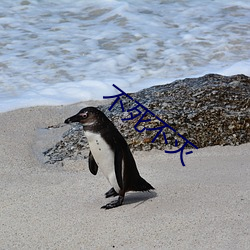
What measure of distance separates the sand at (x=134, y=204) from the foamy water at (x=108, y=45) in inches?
76.6

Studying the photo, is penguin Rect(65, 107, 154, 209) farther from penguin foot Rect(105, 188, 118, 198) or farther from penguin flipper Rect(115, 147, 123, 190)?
penguin foot Rect(105, 188, 118, 198)

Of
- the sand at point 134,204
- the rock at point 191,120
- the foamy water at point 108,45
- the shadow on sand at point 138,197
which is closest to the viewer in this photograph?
the sand at point 134,204

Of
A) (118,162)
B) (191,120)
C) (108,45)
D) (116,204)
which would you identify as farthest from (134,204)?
(108,45)

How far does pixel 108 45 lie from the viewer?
8.65 metres

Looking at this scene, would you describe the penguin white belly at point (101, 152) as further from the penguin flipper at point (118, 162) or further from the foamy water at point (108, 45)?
the foamy water at point (108, 45)

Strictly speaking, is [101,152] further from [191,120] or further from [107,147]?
[191,120]

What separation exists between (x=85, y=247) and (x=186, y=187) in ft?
2.79

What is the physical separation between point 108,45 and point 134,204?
5207mm

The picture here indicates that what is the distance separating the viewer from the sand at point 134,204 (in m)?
3.23

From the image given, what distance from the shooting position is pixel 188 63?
7.80 meters

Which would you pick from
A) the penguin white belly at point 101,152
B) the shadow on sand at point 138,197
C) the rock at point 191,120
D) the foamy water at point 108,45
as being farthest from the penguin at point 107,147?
the foamy water at point 108,45

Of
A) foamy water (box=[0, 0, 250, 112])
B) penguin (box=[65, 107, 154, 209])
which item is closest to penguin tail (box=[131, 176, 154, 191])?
penguin (box=[65, 107, 154, 209])

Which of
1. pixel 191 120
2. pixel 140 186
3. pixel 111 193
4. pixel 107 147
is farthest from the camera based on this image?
pixel 191 120

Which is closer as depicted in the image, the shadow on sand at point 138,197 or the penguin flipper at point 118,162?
the penguin flipper at point 118,162
